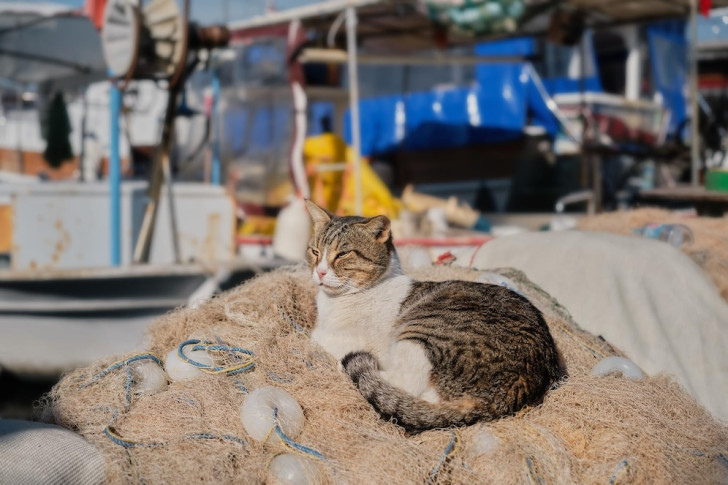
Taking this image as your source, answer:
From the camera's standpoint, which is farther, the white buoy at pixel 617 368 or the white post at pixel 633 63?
the white post at pixel 633 63

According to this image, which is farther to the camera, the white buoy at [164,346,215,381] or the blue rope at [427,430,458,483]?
the white buoy at [164,346,215,381]

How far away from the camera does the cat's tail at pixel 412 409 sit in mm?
2328

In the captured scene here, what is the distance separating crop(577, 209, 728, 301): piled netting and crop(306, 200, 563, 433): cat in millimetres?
1793

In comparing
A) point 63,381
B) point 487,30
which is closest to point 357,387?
point 63,381

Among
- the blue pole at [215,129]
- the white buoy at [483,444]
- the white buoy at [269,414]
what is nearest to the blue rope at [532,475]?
the white buoy at [483,444]

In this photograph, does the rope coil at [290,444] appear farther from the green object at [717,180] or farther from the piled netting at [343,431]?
the green object at [717,180]

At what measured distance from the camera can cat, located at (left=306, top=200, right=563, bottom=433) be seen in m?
2.38

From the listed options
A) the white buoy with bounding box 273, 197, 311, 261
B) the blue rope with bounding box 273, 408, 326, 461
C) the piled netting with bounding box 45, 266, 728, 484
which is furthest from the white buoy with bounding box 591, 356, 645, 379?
the white buoy with bounding box 273, 197, 311, 261

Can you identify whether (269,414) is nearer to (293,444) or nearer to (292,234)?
(293,444)

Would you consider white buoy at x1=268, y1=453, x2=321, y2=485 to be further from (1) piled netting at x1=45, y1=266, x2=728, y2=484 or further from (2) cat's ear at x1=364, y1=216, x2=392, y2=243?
(2) cat's ear at x1=364, y1=216, x2=392, y2=243

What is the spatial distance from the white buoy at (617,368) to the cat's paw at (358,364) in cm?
91

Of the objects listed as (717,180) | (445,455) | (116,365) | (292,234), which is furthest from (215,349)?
(717,180)

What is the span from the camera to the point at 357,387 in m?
2.47

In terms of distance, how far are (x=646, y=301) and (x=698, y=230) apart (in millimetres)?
1511
